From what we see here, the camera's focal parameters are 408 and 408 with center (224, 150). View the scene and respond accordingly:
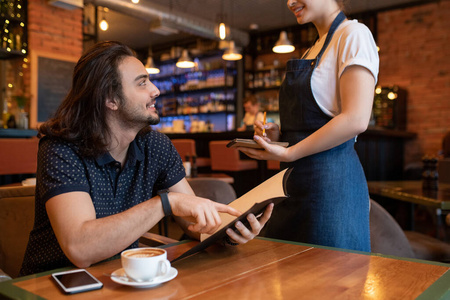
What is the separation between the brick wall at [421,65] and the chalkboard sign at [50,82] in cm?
596

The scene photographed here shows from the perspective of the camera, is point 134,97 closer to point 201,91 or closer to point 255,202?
point 255,202

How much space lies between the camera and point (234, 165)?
18.4ft

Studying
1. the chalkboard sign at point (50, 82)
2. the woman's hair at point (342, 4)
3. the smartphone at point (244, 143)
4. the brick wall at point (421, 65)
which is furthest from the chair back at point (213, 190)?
the brick wall at point (421, 65)

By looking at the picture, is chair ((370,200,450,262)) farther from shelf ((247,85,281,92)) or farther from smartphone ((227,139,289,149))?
shelf ((247,85,281,92))

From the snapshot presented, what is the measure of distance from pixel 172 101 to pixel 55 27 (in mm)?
4891

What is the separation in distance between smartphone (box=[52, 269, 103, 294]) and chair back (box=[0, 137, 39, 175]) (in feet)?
8.46

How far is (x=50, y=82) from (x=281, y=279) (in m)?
6.24

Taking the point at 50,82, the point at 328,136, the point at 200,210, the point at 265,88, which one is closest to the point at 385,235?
the point at 328,136

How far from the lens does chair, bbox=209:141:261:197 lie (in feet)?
18.4

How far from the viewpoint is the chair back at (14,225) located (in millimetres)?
1441

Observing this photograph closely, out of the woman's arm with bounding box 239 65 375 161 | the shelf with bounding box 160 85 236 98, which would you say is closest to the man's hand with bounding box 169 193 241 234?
the woman's arm with bounding box 239 65 375 161

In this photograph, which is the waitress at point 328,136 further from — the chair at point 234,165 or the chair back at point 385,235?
the chair at point 234,165

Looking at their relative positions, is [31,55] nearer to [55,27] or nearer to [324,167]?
[55,27]

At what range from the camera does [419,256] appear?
2129mm
